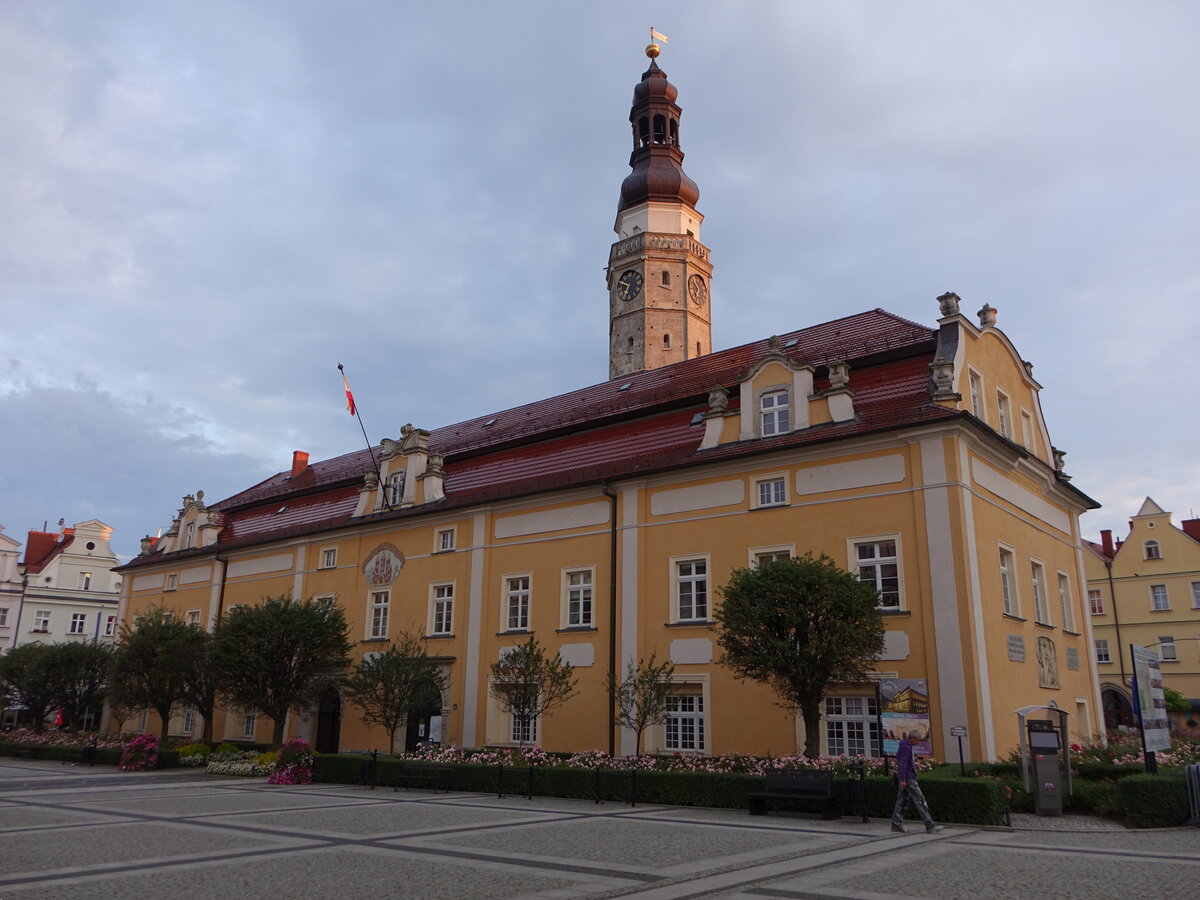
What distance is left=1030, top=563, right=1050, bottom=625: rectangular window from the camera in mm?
25453

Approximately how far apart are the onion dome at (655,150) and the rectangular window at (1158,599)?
3610 centimetres

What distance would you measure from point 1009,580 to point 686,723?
29.1 ft

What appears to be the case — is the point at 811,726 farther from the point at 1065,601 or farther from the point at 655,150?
the point at 655,150

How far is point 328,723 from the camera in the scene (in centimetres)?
3481

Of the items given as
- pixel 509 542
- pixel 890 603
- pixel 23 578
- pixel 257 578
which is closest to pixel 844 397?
pixel 890 603

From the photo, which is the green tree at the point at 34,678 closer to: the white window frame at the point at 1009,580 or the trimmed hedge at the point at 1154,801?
the white window frame at the point at 1009,580

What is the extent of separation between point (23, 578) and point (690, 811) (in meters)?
58.0

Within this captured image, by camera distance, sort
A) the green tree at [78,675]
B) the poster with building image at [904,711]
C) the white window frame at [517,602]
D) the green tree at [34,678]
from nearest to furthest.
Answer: the poster with building image at [904,711], the white window frame at [517,602], the green tree at [34,678], the green tree at [78,675]

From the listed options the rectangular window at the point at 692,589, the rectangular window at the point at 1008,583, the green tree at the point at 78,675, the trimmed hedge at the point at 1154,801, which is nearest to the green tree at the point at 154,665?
the green tree at the point at 78,675

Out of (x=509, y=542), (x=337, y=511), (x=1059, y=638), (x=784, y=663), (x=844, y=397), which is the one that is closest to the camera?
(x=784, y=663)

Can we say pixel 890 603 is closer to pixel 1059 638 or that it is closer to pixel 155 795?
pixel 1059 638

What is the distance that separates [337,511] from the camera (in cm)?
3800

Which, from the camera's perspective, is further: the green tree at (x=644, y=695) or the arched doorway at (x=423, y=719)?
the arched doorway at (x=423, y=719)

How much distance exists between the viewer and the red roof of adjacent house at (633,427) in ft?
80.3
